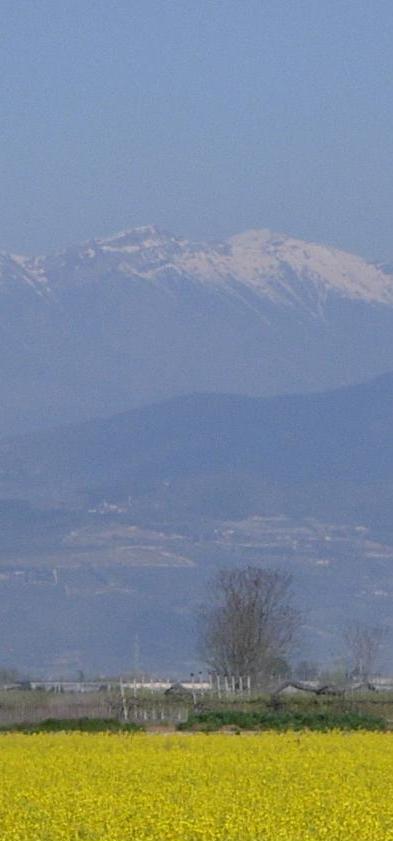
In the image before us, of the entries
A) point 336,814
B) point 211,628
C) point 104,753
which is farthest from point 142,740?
point 211,628

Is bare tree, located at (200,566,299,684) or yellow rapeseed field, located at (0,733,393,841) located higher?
bare tree, located at (200,566,299,684)

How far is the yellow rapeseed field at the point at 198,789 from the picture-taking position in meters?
22.3

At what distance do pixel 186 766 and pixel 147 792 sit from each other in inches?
162

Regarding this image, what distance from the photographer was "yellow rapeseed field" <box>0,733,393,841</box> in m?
22.3

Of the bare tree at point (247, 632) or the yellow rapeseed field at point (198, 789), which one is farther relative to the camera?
the bare tree at point (247, 632)

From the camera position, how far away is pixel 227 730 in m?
44.6

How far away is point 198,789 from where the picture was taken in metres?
26.6

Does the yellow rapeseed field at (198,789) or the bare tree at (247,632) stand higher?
the bare tree at (247,632)

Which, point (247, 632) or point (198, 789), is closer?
point (198, 789)

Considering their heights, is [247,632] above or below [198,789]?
above

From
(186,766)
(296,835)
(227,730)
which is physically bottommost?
(296,835)

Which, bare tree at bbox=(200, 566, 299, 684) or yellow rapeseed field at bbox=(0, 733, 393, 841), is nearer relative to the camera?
A: yellow rapeseed field at bbox=(0, 733, 393, 841)

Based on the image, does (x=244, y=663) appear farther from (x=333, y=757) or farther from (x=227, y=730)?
(x=333, y=757)

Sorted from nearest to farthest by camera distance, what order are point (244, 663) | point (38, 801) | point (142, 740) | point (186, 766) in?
point (38, 801), point (186, 766), point (142, 740), point (244, 663)
